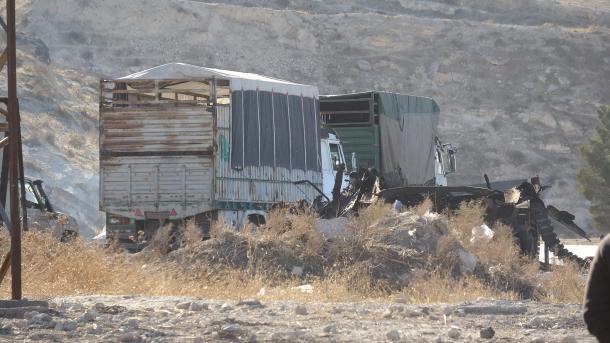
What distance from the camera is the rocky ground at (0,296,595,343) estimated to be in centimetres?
978

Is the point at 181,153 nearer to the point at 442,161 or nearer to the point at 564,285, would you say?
the point at 564,285

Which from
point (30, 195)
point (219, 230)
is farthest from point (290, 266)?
point (30, 195)

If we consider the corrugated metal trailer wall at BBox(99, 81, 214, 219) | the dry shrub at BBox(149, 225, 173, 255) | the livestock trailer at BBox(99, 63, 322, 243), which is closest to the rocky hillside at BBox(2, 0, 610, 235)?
the livestock trailer at BBox(99, 63, 322, 243)

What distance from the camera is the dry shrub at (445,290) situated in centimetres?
1423

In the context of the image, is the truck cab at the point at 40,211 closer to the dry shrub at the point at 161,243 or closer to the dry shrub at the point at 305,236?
the dry shrub at the point at 161,243

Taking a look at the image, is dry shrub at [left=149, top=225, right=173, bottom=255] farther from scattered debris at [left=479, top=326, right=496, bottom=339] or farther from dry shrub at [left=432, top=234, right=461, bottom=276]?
scattered debris at [left=479, top=326, right=496, bottom=339]

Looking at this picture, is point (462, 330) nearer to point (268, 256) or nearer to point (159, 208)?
point (268, 256)

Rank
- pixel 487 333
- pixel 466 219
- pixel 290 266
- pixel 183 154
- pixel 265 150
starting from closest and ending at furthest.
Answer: pixel 487 333, pixel 290 266, pixel 466 219, pixel 183 154, pixel 265 150

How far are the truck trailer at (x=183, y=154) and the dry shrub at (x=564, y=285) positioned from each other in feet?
22.2

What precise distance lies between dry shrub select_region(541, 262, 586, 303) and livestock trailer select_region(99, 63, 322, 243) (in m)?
6.87

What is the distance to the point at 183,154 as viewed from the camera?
2295 cm

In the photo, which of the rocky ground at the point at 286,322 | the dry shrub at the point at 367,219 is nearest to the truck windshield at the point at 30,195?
the dry shrub at the point at 367,219

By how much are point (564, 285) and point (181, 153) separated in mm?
8638

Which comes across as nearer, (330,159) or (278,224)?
(278,224)
